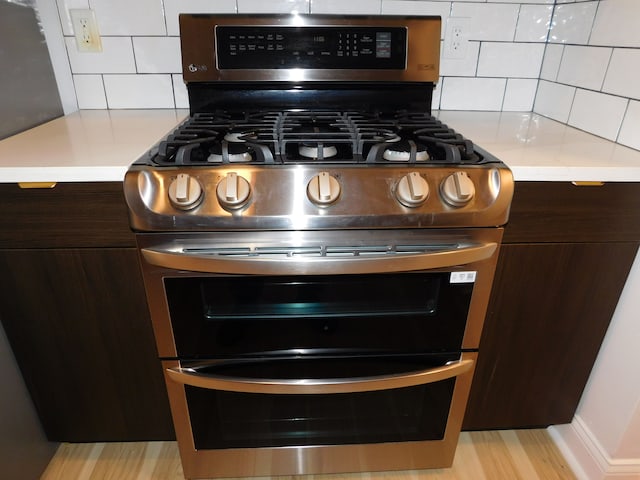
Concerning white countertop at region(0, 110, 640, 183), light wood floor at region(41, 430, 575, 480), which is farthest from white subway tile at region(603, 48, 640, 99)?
light wood floor at region(41, 430, 575, 480)

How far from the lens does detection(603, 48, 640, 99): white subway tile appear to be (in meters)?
0.97

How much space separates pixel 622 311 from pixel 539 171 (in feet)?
1.49

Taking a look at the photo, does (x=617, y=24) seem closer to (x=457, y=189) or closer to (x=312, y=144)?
(x=457, y=189)

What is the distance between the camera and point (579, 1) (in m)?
1.16

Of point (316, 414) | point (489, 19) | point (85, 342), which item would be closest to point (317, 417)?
point (316, 414)

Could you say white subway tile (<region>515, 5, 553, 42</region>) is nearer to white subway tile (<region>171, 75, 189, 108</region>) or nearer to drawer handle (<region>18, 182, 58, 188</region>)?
white subway tile (<region>171, 75, 189, 108</region>)

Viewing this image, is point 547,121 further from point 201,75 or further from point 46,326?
point 46,326

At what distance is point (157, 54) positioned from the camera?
125 centimetres

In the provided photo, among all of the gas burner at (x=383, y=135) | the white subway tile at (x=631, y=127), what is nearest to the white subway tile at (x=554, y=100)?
the white subway tile at (x=631, y=127)

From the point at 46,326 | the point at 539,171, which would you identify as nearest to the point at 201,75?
the point at 46,326

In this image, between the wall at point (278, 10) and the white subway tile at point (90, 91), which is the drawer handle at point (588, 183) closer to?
the wall at point (278, 10)

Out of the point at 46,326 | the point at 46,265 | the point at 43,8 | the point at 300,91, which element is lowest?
the point at 46,326

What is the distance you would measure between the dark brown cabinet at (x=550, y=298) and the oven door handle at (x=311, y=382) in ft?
0.59

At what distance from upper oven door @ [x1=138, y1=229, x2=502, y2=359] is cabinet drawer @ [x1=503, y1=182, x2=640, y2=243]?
0.10 metres
